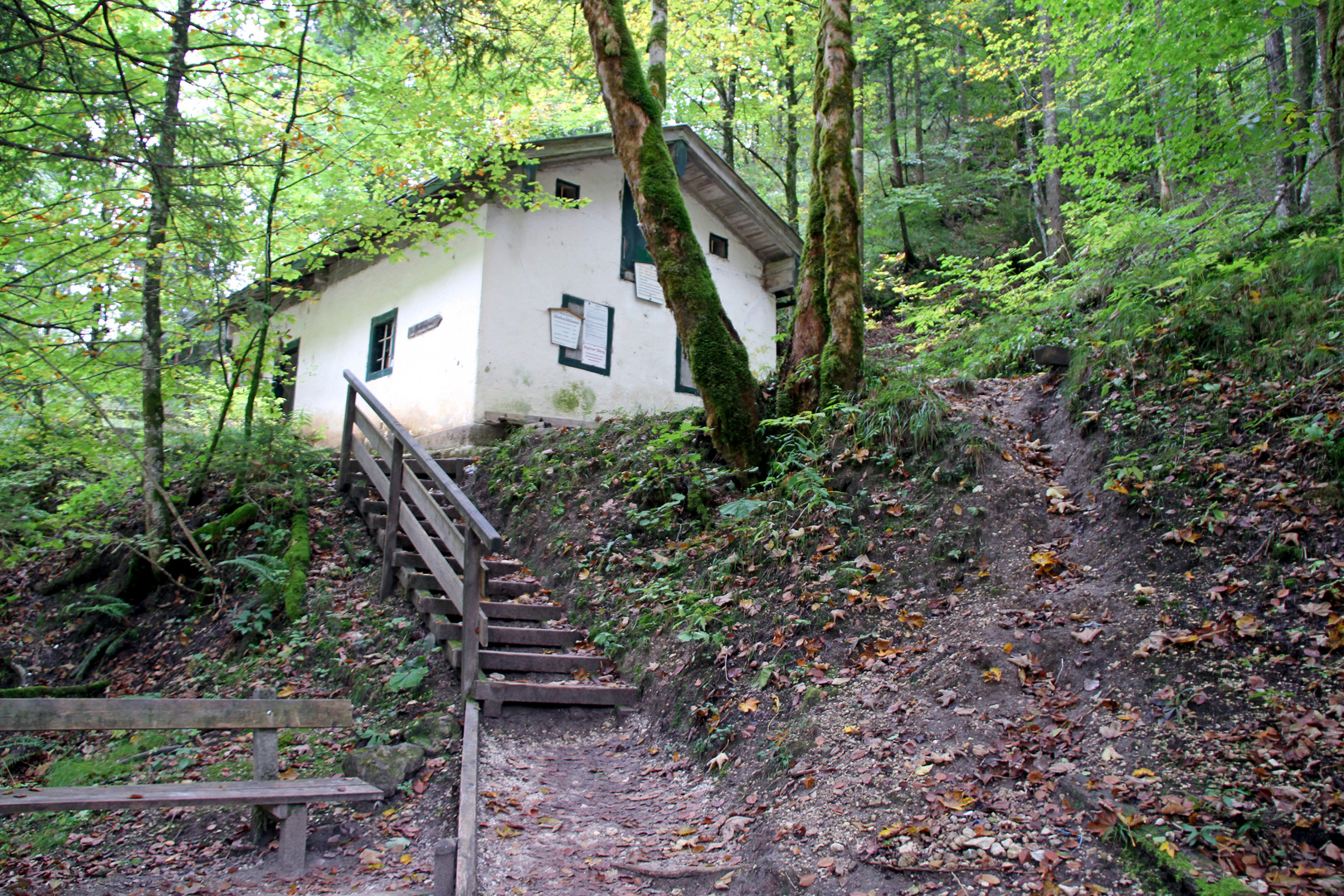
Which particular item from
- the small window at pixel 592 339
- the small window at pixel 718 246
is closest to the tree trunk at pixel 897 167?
the small window at pixel 718 246

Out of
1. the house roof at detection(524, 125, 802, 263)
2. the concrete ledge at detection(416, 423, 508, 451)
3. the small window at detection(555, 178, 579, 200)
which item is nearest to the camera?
the concrete ledge at detection(416, 423, 508, 451)

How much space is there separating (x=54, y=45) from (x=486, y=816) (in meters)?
4.88

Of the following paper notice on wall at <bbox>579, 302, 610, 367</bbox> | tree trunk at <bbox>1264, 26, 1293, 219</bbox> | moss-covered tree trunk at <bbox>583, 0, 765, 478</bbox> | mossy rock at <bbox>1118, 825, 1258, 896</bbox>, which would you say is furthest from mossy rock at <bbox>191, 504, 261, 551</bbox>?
tree trunk at <bbox>1264, 26, 1293, 219</bbox>

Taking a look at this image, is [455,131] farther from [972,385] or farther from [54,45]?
[972,385]

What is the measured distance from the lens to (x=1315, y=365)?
509 cm

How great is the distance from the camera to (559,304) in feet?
41.7

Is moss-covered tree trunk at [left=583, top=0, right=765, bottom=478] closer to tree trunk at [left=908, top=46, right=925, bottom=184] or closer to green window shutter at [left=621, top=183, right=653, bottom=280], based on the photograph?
green window shutter at [left=621, top=183, right=653, bottom=280]

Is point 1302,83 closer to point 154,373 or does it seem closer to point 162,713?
point 162,713

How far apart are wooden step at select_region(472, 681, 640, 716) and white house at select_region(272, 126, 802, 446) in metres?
6.30

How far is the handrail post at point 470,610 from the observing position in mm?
5594

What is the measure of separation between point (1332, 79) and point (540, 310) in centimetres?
970

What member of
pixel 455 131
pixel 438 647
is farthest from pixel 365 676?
pixel 455 131

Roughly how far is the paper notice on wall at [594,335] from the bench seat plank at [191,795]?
9265 millimetres

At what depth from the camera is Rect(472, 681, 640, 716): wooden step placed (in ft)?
18.0
